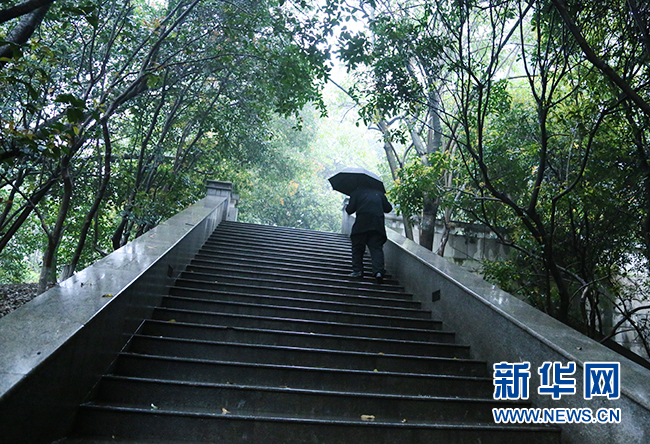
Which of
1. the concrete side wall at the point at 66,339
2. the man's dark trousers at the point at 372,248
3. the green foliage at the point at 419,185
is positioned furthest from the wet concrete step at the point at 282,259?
the concrete side wall at the point at 66,339

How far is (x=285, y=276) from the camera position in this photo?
6.55 metres

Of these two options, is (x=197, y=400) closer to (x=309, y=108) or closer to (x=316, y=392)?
(x=316, y=392)

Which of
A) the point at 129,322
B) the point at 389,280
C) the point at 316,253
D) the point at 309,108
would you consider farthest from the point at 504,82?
the point at 309,108

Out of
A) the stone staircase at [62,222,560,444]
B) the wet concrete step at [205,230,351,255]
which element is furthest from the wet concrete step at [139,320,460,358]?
the wet concrete step at [205,230,351,255]

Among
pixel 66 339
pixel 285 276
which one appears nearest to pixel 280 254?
pixel 285 276

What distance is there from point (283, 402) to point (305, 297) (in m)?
2.63

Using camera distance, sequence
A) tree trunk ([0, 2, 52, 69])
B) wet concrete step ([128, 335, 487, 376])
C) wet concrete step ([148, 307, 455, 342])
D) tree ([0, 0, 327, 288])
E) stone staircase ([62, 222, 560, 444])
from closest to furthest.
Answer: stone staircase ([62, 222, 560, 444]) → wet concrete step ([128, 335, 487, 376]) → tree trunk ([0, 2, 52, 69]) → wet concrete step ([148, 307, 455, 342]) → tree ([0, 0, 327, 288])

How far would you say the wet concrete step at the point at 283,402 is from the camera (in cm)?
318

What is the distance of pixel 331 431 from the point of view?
9.87 feet

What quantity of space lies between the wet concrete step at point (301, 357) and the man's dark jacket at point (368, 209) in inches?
116

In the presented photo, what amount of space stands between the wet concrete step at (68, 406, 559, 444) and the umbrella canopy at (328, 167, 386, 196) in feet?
15.8

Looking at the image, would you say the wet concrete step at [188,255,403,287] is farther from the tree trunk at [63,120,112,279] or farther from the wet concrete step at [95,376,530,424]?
the wet concrete step at [95,376,530,424]

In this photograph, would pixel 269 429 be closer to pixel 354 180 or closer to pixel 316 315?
pixel 316 315

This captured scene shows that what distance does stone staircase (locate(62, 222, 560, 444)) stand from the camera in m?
2.93
